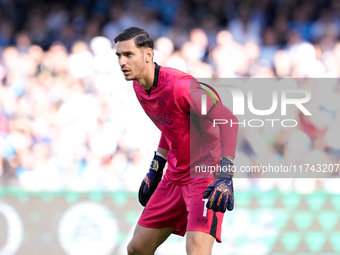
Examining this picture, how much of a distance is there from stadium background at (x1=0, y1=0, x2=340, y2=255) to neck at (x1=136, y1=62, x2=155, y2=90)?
2341mm

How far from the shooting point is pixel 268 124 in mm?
5891

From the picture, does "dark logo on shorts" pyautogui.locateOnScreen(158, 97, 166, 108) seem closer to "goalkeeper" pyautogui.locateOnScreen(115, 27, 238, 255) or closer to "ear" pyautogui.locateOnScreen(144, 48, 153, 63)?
"goalkeeper" pyautogui.locateOnScreen(115, 27, 238, 255)

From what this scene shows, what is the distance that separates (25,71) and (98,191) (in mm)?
2249

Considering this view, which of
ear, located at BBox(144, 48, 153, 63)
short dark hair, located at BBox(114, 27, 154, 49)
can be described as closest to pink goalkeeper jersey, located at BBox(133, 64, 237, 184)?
ear, located at BBox(144, 48, 153, 63)

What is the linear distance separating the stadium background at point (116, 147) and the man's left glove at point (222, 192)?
2392mm

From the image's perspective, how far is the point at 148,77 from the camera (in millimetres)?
3607

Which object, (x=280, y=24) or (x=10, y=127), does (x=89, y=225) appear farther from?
(x=280, y=24)

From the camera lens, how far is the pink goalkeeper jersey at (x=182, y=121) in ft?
11.4

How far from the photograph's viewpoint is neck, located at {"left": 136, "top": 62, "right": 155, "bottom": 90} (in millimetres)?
3594

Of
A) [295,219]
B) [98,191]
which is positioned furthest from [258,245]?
[98,191]

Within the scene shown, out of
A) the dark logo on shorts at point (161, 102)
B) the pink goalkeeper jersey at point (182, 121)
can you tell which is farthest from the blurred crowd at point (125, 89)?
the dark logo on shorts at point (161, 102)

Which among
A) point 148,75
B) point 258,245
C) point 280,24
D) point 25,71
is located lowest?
point 258,245

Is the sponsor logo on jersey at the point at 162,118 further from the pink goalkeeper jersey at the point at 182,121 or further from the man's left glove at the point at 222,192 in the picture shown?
the man's left glove at the point at 222,192

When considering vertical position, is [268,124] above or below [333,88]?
below
